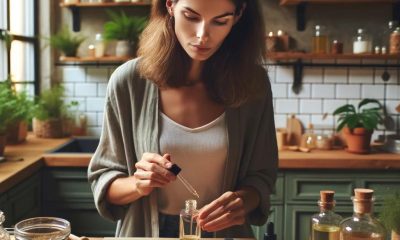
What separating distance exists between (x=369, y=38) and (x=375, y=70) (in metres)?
0.27

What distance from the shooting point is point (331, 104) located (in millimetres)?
3666

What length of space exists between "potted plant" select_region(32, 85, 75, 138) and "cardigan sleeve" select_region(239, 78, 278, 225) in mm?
2184

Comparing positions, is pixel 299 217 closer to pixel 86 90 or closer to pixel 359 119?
pixel 359 119

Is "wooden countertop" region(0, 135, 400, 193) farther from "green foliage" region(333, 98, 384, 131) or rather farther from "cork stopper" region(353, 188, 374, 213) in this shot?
"cork stopper" region(353, 188, 374, 213)

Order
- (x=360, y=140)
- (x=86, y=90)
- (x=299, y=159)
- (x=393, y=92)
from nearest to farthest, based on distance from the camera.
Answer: (x=299, y=159), (x=360, y=140), (x=393, y=92), (x=86, y=90)

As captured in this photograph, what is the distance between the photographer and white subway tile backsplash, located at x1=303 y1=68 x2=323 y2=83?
144 inches

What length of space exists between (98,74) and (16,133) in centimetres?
78

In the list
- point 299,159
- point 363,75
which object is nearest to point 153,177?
point 299,159

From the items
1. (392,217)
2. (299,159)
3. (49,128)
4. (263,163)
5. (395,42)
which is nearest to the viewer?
(392,217)

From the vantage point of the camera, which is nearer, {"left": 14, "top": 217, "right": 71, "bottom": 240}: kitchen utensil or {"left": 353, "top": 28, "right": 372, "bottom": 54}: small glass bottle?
{"left": 14, "top": 217, "right": 71, "bottom": 240}: kitchen utensil

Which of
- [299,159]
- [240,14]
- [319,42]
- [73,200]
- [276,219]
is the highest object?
[319,42]

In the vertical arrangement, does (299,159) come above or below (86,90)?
below

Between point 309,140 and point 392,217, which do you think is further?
point 309,140

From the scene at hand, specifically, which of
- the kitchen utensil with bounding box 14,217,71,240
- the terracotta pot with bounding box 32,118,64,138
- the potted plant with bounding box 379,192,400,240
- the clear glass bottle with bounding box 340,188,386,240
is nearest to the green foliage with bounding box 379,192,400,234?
the potted plant with bounding box 379,192,400,240
